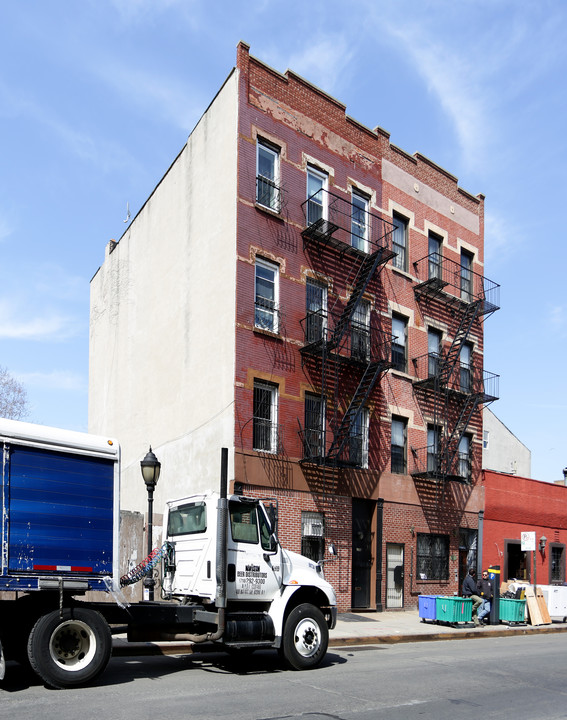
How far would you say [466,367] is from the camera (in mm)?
29297

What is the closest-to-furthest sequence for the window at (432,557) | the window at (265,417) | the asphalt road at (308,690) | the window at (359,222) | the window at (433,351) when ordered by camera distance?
the asphalt road at (308,690) → the window at (265,417) → the window at (359,222) → the window at (432,557) → the window at (433,351)

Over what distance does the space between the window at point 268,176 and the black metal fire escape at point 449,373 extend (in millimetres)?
6776

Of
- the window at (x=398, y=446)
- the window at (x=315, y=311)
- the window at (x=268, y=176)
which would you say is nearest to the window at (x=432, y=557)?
the window at (x=398, y=446)

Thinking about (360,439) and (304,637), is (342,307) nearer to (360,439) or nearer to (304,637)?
(360,439)

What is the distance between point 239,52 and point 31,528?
17227mm

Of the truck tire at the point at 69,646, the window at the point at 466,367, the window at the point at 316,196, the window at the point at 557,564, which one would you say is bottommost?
the window at the point at 557,564

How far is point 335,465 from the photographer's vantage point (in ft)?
72.4

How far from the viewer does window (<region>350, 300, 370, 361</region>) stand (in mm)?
24078

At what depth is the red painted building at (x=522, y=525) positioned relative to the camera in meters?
28.8

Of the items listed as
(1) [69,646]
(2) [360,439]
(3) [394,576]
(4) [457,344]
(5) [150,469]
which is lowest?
(3) [394,576]

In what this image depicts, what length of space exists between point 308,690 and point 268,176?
53.8 feet

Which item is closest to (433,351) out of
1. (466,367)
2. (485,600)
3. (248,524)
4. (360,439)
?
(466,367)

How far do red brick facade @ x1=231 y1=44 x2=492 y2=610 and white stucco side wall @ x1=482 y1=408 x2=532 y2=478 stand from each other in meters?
12.9

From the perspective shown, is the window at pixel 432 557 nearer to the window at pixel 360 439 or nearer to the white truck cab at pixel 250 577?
the window at pixel 360 439
